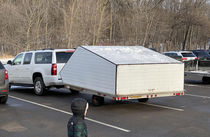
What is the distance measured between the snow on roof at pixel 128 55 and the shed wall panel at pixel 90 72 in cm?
23

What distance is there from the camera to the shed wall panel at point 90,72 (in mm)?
8734

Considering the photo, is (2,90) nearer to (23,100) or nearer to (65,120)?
(23,100)

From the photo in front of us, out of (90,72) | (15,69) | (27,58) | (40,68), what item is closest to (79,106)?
(90,72)

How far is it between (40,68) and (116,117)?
5.05 m

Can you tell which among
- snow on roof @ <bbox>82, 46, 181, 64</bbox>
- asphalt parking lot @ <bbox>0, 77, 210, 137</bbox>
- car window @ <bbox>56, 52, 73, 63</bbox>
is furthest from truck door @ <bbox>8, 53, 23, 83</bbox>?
snow on roof @ <bbox>82, 46, 181, 64</bbox>

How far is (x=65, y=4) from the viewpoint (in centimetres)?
4522

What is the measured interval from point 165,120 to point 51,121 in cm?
312

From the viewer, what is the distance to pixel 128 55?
32.0 feet

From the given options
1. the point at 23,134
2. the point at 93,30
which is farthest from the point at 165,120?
the point at 93,30

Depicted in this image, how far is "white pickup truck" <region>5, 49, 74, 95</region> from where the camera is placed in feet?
38.2

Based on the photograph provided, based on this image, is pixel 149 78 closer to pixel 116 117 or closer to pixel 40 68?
pixel 116 117

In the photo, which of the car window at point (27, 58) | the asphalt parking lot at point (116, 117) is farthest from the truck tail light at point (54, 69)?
the car window at point (27, 58)

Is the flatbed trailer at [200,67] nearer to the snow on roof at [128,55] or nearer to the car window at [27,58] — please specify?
the snow on roof at [128,55]

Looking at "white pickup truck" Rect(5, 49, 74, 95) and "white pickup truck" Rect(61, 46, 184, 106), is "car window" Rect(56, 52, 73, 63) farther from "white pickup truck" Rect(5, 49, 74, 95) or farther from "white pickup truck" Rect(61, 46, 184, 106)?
"white pickup truck" Rect(61, 46, 184, 106)
